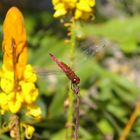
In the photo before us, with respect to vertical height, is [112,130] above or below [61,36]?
below

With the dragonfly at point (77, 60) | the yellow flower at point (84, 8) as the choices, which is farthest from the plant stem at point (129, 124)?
the yellow flower at point (84, 8)

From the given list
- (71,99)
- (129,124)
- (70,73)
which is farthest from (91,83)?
(70,73)

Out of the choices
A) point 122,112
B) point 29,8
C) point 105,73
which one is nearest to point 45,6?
point 29,8

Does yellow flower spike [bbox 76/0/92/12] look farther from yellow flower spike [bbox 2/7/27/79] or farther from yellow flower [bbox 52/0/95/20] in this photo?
yellow flower spike [bbox 2/7/27/79]

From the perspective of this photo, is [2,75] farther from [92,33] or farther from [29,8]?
[29,8]

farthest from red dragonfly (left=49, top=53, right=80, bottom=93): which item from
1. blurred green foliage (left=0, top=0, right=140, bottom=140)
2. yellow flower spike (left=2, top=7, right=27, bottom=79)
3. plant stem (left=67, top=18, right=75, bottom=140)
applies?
blurred green foliage (left=0, top=0, right=140, bottom=140)

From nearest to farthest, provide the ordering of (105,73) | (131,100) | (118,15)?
(131,100), (105,73), (118,15)
